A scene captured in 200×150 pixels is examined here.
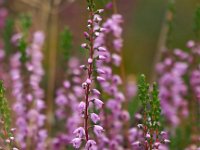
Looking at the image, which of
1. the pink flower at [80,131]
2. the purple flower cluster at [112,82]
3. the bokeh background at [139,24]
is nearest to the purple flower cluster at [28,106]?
the purple flower cluster at [112,82]

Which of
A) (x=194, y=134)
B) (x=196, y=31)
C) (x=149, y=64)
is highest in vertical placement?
(x=149, y=64)

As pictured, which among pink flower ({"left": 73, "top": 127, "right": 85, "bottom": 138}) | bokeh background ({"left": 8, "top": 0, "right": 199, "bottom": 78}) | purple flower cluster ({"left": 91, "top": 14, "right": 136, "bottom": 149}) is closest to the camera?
pink flower ({"left": 73, "top": 127, "right": 85, "bottom": 138})

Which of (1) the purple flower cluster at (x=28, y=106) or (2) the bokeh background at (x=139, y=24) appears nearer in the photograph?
(1) the purple flower cluster at (x=28, y=106)

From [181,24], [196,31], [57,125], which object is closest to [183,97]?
[196,31]

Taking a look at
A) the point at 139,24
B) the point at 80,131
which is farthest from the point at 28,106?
the point at 139,24

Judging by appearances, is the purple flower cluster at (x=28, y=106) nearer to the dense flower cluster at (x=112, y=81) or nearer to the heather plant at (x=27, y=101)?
the heather plant at (x=27, y=101)

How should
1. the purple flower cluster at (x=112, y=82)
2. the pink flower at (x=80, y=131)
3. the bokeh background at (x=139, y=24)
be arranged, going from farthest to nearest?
1. the bokeh background at (x=139, y=24)
2. the purple flower cluster at (x=112, y=82)
3. the pink flower at (x=80, y=131)

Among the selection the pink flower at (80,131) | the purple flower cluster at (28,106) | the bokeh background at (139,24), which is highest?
the bokeh background at (139,24)

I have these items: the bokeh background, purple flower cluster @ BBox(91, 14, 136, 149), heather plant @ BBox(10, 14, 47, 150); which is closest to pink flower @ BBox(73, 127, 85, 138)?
purple flower cluster @ BBox(91, 14, 136, 149)

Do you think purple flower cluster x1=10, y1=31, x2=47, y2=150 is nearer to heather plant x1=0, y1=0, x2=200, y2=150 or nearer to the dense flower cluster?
heather plant x1=0, y1=0, x2=200, y2=150

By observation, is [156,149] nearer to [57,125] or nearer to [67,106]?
[67,106]

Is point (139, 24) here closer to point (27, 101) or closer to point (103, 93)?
point (103, 93)
